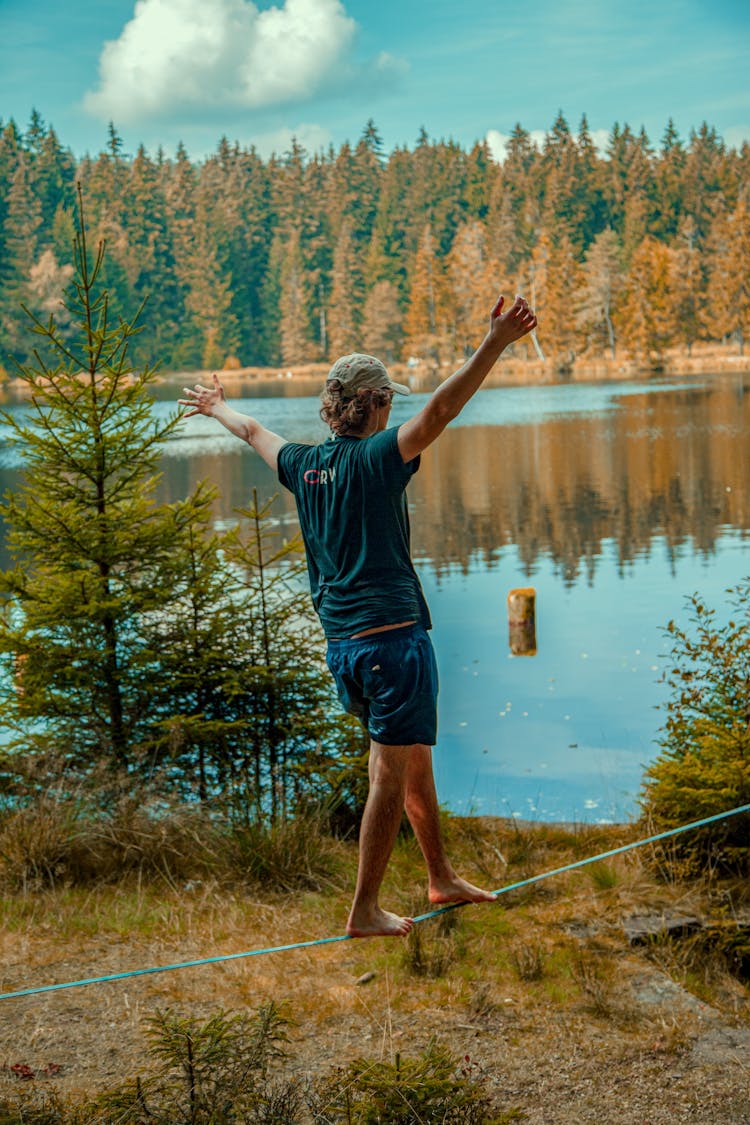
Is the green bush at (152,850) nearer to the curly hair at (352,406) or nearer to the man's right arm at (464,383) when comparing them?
the curly hair at (352,406)

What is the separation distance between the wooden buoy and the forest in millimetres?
52238

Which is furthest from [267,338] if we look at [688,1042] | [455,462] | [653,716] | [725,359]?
[688,1042]

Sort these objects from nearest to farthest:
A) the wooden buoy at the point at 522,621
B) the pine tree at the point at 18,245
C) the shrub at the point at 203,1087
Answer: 1. the shrub at the point at 203,1087
2. the wooden buoy at the point at 522,621
3. the pine tree at the point at 18,245

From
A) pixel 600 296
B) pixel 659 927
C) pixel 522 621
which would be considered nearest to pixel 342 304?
pixel 600 296

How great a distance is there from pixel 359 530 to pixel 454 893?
1.07 metres

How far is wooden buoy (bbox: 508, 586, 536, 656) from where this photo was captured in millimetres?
11820

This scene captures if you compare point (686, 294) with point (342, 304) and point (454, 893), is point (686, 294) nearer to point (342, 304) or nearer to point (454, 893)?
point (342, 304)

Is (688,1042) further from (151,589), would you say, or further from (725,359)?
(725,359)

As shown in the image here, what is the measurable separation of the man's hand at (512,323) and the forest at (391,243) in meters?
60.9

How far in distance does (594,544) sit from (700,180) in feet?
206

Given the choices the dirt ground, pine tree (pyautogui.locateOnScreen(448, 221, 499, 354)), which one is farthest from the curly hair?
pine tree (pyautogui.locateOnScreen(448, 221, 499, 354))

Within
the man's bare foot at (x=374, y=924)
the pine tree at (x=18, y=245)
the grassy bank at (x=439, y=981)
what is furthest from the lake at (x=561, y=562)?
the pine tree at (x=18, y=245)

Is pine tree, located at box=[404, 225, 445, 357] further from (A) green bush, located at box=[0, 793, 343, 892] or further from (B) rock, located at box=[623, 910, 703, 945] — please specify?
(B) rock, located at box=[623, 910, 703, 945]

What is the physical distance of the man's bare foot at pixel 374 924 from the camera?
10.9ft
